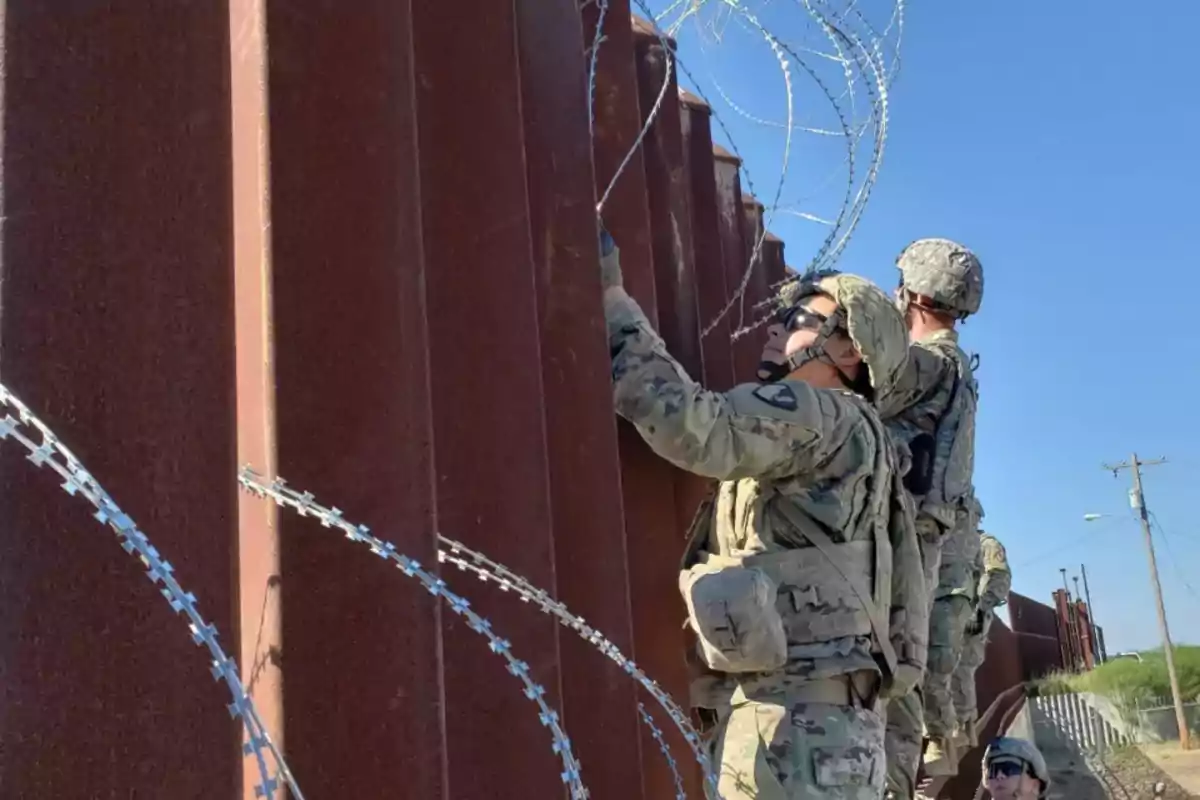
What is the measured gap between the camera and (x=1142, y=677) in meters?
29.1

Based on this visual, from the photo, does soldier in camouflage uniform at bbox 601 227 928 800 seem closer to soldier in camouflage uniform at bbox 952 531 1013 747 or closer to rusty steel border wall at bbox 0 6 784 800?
rusty steel border wall at bbox 0 6 784 800

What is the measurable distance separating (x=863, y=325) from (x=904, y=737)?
1.58 m

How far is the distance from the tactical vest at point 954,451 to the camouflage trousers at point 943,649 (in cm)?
31

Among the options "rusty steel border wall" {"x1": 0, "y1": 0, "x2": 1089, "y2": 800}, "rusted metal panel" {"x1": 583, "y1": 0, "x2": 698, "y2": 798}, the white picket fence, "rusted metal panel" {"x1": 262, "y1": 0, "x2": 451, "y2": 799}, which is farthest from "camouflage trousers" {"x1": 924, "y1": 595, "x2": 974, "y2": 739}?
the white picket fence

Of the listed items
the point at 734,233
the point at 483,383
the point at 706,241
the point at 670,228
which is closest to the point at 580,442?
the point at 483,383

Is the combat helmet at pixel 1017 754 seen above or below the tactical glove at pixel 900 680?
below

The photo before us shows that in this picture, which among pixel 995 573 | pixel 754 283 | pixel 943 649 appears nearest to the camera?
pixel 943 649

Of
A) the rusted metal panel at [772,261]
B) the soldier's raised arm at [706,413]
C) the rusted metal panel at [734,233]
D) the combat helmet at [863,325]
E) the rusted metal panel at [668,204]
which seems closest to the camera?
the soldier's raised arm at [706,413]

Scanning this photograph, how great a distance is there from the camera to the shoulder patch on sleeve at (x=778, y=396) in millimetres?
2594

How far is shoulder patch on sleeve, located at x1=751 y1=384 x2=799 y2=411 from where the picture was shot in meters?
2.59

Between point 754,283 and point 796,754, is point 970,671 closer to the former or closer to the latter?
point 754,283

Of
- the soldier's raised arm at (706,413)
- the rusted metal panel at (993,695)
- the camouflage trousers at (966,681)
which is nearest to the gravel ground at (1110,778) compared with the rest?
the rusted metal panel at (993,695)

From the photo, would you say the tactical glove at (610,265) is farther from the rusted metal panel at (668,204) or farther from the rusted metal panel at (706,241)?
the rusted metal panel at (706,241)

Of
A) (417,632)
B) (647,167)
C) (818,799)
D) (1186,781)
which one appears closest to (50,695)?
(417,632)
